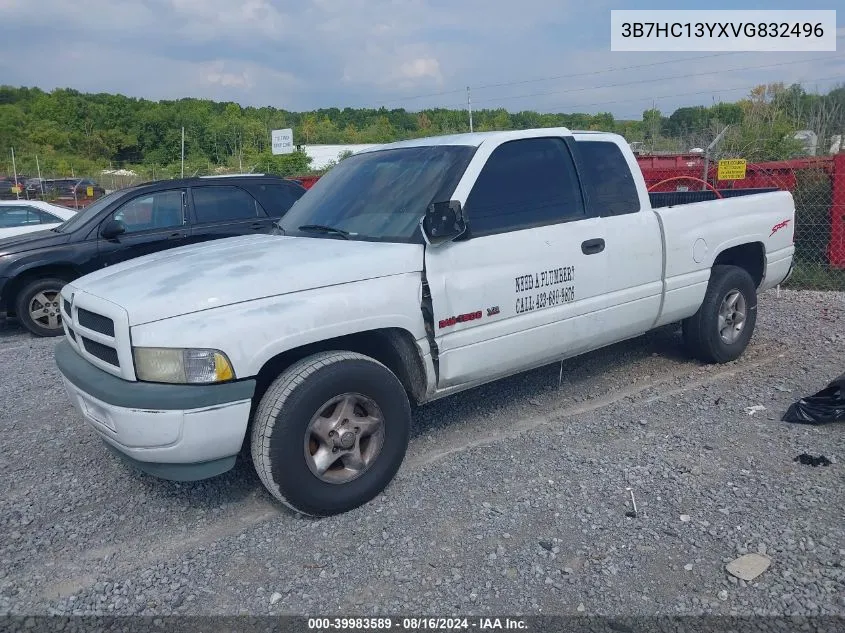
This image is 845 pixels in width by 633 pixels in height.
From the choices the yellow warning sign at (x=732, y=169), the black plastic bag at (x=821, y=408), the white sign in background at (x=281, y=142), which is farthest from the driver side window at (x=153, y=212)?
the white sign in background at (x=281, y=142)

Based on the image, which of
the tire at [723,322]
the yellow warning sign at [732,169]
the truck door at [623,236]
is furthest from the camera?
the yellow warning sign at [732,169]

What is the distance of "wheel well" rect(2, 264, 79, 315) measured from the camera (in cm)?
803

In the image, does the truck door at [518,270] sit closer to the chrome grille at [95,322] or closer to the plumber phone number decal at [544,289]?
the plumber phone number decal at [544,289]

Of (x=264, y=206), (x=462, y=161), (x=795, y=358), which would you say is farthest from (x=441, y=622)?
(x=264, y=206)

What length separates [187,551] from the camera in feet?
11.2

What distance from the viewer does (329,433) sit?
3594mm

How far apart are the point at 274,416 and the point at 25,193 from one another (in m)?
30.8

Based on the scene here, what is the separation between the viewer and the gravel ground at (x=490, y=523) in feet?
9.78

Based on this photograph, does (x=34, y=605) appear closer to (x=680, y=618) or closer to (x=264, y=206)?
(x=680, y=618)

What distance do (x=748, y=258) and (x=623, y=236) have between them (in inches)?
75.7

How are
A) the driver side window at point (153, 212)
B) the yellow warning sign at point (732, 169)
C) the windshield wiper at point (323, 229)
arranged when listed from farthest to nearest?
the yellow warning sign at point (732, 169), the driver side window at point (153, 212), the windshield wiper at point (323, 229)

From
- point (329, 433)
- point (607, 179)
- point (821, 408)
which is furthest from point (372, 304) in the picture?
point (821, 408)

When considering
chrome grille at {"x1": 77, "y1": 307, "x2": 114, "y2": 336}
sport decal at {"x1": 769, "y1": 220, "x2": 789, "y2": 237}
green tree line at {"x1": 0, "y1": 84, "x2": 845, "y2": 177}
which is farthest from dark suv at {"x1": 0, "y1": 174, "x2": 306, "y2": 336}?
green tree line at {"x1": 0, "y1": 84, "x2": 845, "y2": 177}

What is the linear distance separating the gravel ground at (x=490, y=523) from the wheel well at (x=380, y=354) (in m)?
0.56
